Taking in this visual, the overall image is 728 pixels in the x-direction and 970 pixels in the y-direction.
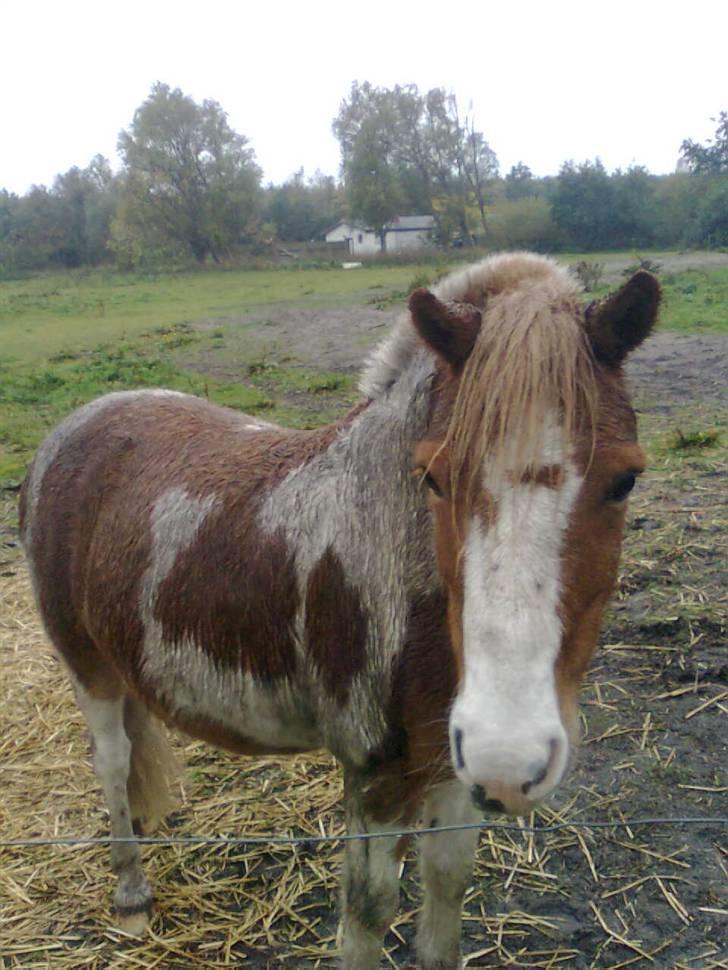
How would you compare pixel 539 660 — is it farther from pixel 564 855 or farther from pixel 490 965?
pixel 564 855

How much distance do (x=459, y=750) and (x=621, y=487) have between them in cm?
65

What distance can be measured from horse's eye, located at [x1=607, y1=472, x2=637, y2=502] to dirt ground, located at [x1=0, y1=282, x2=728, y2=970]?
6.49 feet

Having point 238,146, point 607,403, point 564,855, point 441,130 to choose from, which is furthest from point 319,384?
point 238,146

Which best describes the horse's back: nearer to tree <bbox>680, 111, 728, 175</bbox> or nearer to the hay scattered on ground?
the hay scattered on ground

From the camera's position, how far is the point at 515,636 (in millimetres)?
1456

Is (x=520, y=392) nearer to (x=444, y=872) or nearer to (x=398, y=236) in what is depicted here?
(x=444, y=872)

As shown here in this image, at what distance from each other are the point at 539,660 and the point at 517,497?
33 centimetres

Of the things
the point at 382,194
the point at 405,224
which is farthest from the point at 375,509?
the point at 405,224

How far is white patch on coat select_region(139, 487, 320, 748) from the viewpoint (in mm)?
2426

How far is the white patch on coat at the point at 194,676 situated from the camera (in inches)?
95.5

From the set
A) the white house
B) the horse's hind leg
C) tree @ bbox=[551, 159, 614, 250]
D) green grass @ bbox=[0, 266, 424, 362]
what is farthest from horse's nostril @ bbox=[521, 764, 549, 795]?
the white house

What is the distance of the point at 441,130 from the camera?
42.0 m

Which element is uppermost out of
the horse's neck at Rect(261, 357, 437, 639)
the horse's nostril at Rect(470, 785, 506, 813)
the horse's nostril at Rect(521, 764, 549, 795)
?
the horse's neck at Rect(261, 357, 437, 639)

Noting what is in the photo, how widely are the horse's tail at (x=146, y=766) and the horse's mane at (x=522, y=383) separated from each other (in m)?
2.38
